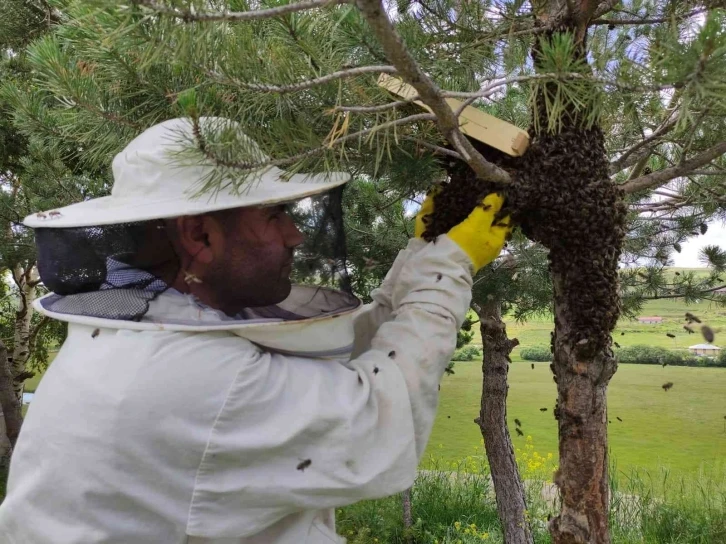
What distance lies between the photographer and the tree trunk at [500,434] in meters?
3.39

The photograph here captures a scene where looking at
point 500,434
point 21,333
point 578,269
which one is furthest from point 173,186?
point 21,333

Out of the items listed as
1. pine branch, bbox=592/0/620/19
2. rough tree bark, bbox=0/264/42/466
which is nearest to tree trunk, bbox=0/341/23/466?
rough tree bark, bbox=0/264/42/466

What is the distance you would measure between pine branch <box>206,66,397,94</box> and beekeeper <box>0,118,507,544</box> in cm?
14

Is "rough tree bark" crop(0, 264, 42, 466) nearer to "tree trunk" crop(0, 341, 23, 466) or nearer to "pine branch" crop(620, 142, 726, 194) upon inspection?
"tree trunk" crop(0, 341, 23, 466)

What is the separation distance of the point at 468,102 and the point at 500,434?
2710 millimetres

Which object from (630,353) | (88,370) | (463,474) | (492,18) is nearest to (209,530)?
(88,370)

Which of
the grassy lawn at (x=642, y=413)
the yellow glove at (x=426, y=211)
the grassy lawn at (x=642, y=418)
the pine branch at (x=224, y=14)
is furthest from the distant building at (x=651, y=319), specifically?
the pine branch at (x=224, y=14)

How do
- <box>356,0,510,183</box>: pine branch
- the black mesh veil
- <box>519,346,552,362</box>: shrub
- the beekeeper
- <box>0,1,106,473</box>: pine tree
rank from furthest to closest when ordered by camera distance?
<box>519,346,552,362</box>: shrub → <box>0,1,106,473</box>: pine tree → the black mesh veil → the beekeeper → <box>356,0,510,183</box>: pine branch

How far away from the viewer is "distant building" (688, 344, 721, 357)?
5.17 meters

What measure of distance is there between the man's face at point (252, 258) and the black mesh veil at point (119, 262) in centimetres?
5

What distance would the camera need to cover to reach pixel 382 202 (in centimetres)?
289

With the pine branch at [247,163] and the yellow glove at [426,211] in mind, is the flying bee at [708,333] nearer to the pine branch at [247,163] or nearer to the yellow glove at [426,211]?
the yellow glove at [426,211]

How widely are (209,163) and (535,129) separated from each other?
2.75 feet

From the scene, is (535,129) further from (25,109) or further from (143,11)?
(25,109)
